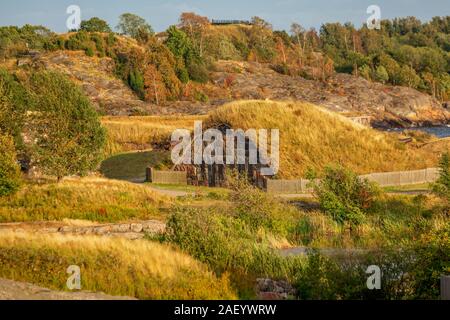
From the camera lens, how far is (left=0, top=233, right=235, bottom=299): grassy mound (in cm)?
1725

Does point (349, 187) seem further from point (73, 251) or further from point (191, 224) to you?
point (73, 251)

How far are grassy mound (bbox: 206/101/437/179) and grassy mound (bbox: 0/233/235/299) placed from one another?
22.9 metres

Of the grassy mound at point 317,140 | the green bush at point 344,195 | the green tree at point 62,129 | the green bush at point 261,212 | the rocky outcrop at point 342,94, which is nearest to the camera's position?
the green bush at point 261,212

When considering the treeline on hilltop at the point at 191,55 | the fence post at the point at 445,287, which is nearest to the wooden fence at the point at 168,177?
the fence post at the point at 445,287

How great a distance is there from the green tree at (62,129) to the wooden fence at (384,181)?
38.1 feet

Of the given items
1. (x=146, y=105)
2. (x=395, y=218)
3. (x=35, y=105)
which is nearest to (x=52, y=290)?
(x=395, y=218)

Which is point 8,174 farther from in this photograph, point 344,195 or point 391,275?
point 391,275

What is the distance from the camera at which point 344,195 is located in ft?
108

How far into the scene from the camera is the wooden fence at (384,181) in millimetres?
40156

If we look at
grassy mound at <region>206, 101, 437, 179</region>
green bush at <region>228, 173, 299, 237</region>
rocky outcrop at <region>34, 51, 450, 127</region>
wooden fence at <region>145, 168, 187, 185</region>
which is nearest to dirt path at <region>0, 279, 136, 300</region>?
green bush at <region>228, 173, 299, 237</region>

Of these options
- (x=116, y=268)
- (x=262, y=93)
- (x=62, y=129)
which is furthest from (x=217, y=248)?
(x=262, y=93)

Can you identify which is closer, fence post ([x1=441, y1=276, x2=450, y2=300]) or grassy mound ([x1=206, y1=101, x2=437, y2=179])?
fence post ([x1=441, y1=276, x2=450, y2=300])

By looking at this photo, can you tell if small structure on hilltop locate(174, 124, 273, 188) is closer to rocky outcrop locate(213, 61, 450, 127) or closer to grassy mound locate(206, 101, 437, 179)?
grassy mound locate(206, 101, 437, 179)

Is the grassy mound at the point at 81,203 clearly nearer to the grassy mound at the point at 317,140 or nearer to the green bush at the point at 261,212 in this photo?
the green bush at the point at 261,212
